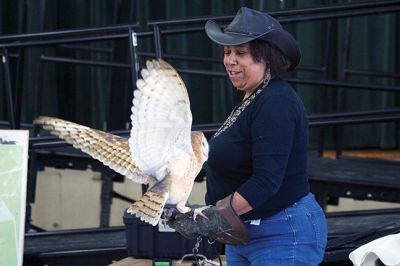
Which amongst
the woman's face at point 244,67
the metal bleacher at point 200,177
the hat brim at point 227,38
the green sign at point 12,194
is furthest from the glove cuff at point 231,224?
the green sign at point 12,194

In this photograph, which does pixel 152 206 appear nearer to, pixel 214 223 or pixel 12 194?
pixel 214 223

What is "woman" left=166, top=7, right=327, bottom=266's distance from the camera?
384cm

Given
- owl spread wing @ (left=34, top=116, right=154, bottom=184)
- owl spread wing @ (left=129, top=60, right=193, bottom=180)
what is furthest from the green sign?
owl spread wing @ (left=129, top=60, right=193, bottom=180)

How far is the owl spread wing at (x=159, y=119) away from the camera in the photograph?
142 inches

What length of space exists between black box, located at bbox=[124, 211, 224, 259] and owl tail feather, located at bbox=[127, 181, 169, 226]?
158cm

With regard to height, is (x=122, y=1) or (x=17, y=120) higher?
Answer: (x=122, y=1)

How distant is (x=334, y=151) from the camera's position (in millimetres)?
7957

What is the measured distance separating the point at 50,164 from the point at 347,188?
2048 millimetres

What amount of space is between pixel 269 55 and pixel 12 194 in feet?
6.81

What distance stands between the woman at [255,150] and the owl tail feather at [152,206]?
0.66ft

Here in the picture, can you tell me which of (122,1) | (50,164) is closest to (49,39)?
(50,164)

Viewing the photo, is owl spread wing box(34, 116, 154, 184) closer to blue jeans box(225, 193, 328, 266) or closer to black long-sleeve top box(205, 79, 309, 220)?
black long-sleeve top box(205, 79, 309, 220)

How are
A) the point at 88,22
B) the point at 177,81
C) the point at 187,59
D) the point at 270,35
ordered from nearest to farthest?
1. the point at 177,81
2. the point at 270,35
3. the point at 187,59
4. the point at 88,22

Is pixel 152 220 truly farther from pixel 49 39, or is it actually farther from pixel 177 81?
pixel 49 39
